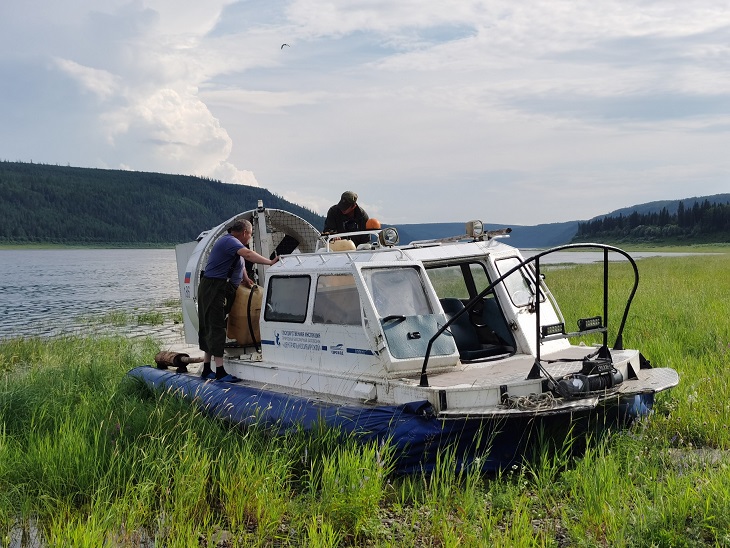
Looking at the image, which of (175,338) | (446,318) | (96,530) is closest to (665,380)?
(446,318)

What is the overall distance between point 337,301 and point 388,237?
34.8 inches

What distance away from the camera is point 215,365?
947 cm

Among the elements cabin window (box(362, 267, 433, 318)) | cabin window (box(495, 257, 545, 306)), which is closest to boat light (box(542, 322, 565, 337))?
cabin window (box(495, 257, 545, 306))

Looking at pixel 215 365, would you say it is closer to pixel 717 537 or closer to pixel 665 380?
pixel 665 380

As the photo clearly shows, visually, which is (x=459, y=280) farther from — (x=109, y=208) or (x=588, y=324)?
(x=109, y=208)

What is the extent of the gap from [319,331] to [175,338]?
1114cm

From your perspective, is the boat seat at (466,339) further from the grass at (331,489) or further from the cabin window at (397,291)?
the grass at (331,489)

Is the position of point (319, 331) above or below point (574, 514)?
above

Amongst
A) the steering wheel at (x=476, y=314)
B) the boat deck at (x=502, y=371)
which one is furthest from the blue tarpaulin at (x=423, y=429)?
the steering wheel at (x=476, y=314)

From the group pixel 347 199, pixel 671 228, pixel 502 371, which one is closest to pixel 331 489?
pixel 502 371

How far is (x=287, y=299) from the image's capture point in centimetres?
832

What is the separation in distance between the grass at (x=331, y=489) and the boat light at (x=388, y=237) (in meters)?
2.26

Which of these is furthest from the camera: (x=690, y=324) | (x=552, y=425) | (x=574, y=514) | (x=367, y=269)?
(x=690, y=324)

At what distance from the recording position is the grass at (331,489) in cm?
501
